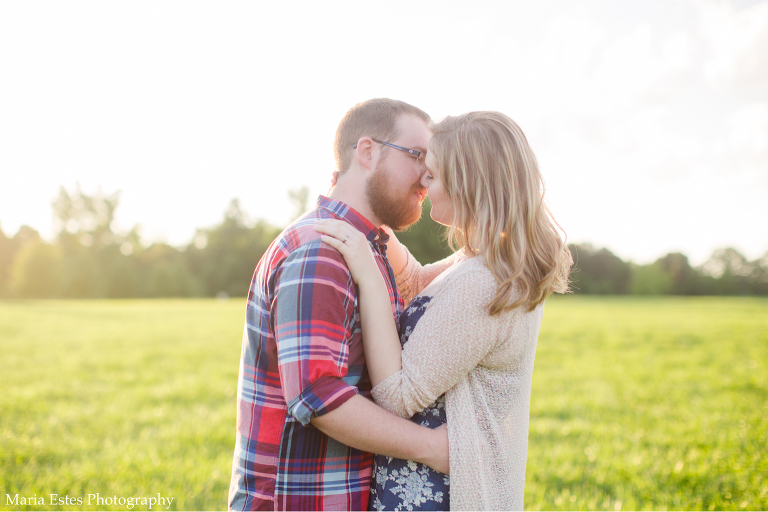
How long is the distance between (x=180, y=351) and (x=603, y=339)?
1150 cm

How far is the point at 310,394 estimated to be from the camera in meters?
1.72

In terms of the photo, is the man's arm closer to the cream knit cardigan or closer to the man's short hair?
the cream knit cardigan

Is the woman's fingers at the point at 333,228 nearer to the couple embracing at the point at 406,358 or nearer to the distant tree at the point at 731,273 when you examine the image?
A: the couple embracing at the point at 406,358

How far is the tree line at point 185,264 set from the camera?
50.0 meters

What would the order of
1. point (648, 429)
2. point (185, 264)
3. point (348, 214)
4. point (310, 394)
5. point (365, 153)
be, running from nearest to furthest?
point (310, 394) → point (348, 214) → point (365, 153) → point (648, 429) → point (185, 264)

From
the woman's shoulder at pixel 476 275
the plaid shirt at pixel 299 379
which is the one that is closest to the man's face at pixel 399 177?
the plaid shirt at pixel 299 379

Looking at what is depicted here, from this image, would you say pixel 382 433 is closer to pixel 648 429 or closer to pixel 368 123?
pixel 368 123

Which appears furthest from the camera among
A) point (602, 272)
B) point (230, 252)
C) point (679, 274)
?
point (679, 274)

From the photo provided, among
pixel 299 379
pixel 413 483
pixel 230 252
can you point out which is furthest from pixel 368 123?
pixel 230 252

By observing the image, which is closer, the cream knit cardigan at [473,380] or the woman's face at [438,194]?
the cream knit cardigan at [473,380]

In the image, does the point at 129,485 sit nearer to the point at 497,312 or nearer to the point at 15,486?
the point at 15,486

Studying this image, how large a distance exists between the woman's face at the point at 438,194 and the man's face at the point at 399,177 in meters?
0.12

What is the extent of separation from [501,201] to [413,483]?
4.11 ft

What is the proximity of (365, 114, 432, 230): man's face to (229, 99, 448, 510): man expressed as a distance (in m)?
0.17
